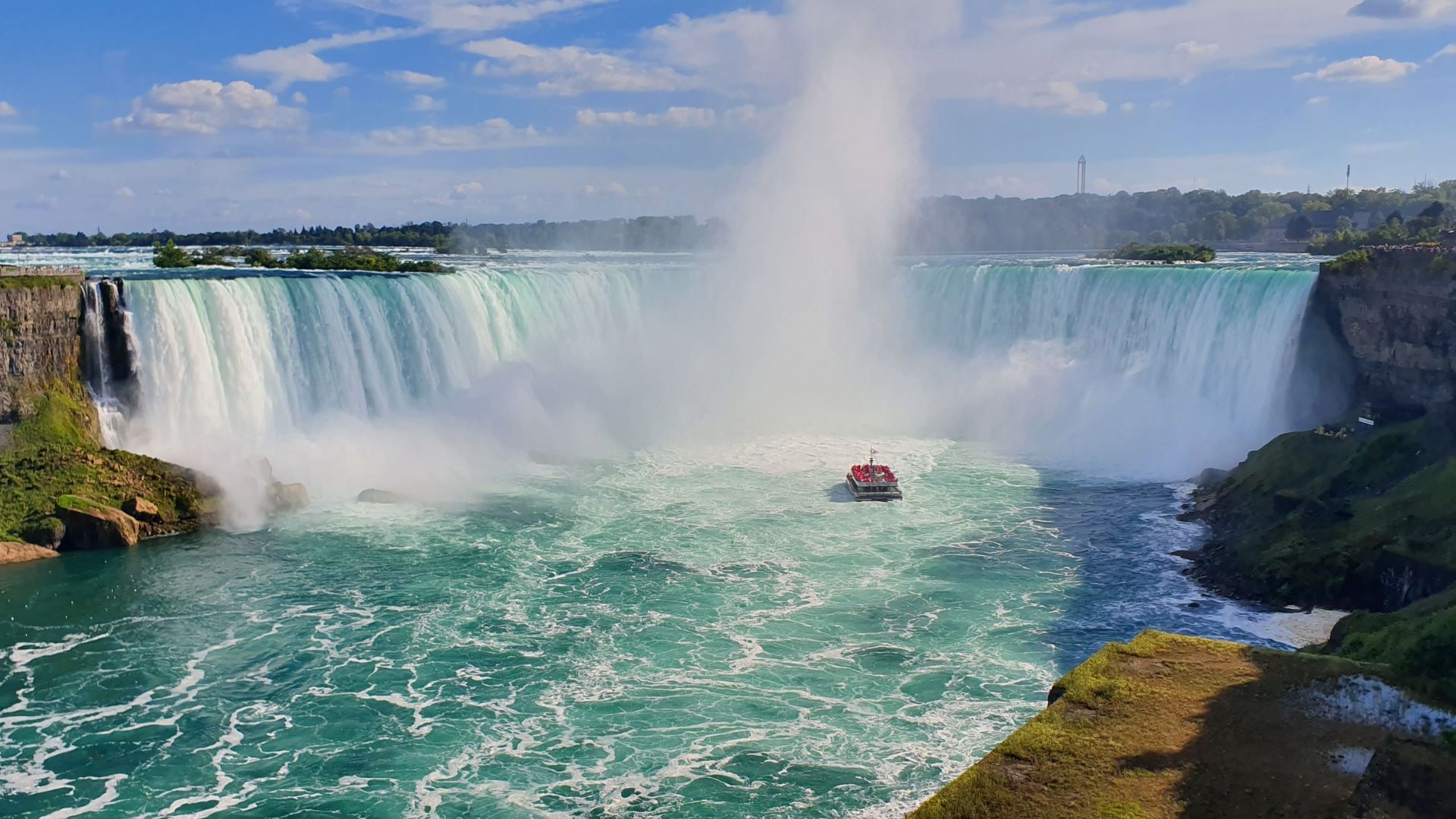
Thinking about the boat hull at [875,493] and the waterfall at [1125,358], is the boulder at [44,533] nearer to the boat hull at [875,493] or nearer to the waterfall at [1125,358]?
the boat hull at [875,493]

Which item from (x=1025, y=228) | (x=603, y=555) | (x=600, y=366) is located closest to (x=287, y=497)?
(x=603, y=555)

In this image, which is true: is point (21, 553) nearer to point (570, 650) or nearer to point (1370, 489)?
point (570, 650)

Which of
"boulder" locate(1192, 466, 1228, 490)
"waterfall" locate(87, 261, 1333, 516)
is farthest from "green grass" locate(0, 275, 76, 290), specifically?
"boulder" locate(1192, 466, 1228, 490)

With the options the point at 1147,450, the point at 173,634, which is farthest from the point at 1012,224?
the point at 173,634

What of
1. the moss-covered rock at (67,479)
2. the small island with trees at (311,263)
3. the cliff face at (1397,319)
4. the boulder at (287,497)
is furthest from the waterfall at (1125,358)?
the moss-covered rock at (67,479)

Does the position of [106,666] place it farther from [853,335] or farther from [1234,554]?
[853,335]
